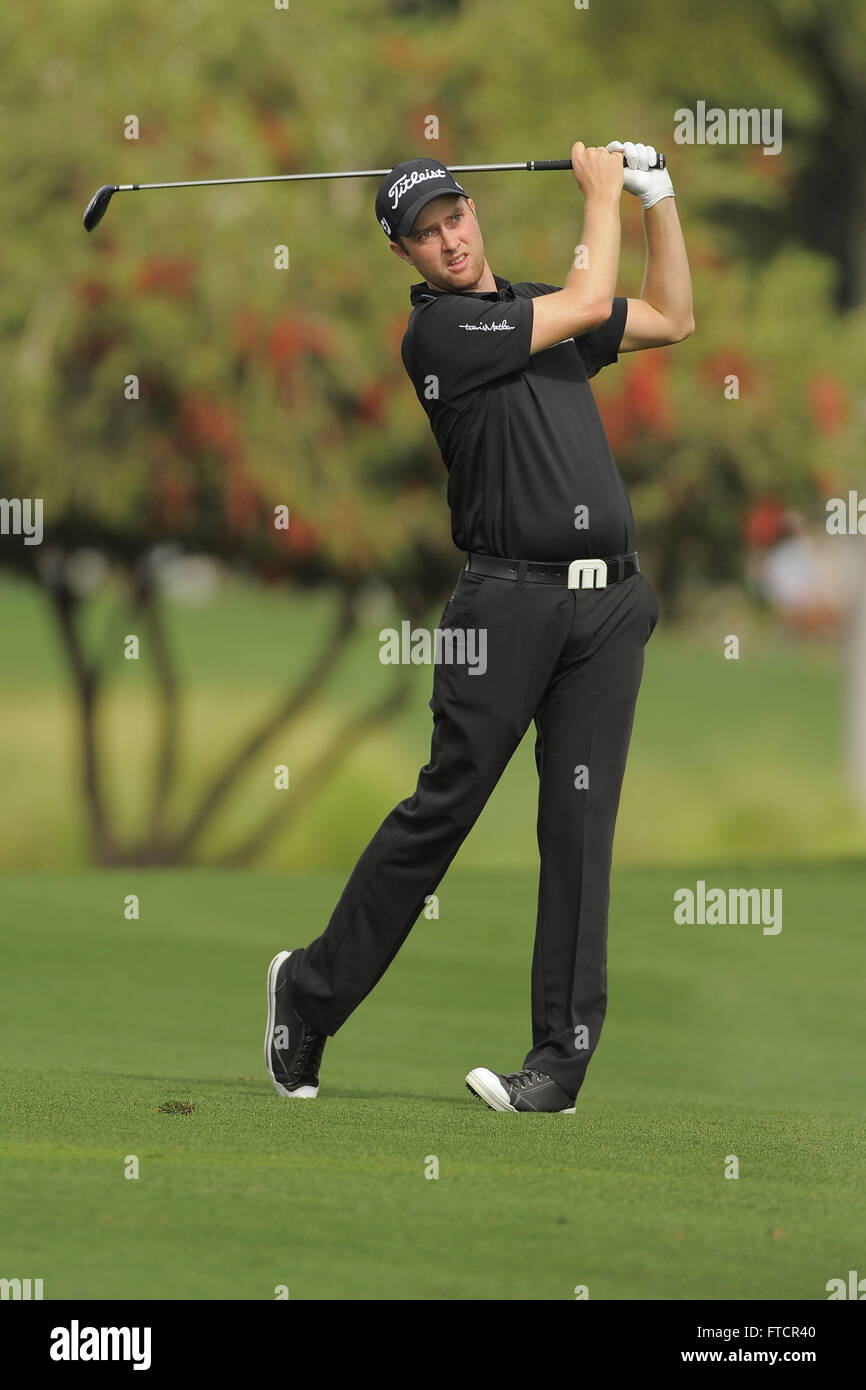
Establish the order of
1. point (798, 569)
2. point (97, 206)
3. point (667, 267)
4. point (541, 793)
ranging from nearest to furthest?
point (541, 793) → point (667, 267) → point (97, 206) → point (798, 569)

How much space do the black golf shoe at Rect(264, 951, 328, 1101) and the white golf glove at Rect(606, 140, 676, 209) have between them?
186 centimetres

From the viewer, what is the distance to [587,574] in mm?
4266

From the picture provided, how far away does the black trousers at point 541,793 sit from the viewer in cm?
425

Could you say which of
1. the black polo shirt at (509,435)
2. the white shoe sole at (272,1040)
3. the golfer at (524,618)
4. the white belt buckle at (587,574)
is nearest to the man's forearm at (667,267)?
the golfer at (524,618)

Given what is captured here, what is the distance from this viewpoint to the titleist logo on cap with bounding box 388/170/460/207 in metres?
4.24

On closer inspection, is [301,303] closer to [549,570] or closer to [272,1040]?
[549,570]

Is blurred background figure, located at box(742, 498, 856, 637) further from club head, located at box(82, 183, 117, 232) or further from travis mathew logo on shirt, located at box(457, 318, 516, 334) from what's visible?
travis mathew logo on shirt, located at box(457, 318, 516, 334)

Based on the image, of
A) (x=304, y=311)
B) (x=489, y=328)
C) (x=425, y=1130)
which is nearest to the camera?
(x=425, y=1130)

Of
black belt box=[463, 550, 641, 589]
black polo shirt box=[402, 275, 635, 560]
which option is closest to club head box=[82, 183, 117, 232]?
black polo shirt box=[402, 275, 635, 560]

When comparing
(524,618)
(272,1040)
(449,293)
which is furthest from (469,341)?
(272,1040)

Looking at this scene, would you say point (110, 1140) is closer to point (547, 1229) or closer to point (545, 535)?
point (547, 1229)

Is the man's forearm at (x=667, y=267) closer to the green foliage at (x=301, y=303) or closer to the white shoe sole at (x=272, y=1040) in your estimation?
the white shoe sole at (x=272, y=1040)

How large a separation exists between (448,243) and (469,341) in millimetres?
246
